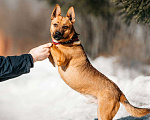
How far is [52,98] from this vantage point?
17.6 ft

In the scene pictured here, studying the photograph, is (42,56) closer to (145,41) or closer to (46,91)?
(46,91)

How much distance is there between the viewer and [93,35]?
739 centimetres

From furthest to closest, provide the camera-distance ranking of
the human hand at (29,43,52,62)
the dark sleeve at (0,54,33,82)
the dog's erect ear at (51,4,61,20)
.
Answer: the dog's erect ear at (51,4,61,20) → the human hand at (29,43,52,62) → the dark sleeve at (0,54,33,82)

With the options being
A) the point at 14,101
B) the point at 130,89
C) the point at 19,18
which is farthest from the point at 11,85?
the point at 130,89

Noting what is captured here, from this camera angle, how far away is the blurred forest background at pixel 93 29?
18.9ft

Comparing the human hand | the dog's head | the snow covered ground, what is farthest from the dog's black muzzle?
the snow covered ground

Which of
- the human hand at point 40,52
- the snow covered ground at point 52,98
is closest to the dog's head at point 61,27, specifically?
the human hand at point 40,52

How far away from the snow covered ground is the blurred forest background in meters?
0.92

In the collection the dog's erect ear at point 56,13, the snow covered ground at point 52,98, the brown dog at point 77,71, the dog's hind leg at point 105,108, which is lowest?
the snow covered ground at point 52,98

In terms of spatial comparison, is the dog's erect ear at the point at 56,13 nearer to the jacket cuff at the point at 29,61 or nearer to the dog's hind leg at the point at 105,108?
the jacket cuff at the point at 29,61

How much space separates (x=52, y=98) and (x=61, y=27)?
12.0 feet

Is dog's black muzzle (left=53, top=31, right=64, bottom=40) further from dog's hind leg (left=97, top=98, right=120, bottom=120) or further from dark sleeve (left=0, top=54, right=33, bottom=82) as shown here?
dog's hind leg (left=97, top=98, right=120, bottom=120)

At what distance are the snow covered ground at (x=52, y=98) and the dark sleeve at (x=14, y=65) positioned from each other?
2737mm

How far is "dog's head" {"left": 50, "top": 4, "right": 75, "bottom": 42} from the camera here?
1.97 m
